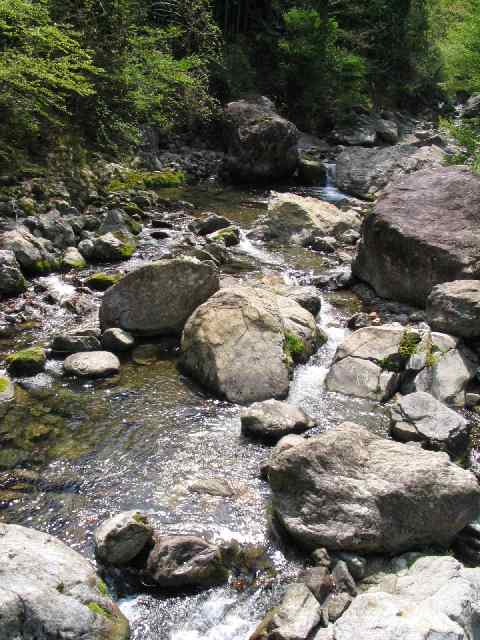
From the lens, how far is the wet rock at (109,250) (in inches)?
552

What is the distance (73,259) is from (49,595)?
9904 mm

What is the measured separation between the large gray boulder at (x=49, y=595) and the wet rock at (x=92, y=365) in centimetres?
409

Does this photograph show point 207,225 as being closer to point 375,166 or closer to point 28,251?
point 28,251

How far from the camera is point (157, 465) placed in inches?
293

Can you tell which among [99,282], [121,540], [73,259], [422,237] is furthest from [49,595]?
[422,237]

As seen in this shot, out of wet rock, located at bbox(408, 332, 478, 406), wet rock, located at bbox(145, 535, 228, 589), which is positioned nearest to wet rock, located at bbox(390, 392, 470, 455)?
wet rock, located at bbox(408, 332, 478, 406)

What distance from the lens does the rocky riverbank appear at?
5332 mm

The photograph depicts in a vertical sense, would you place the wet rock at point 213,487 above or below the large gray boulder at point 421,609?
below

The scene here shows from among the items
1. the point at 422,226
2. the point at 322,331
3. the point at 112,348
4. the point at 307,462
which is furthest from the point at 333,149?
the point at 307,462

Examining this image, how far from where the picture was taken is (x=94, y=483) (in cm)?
703

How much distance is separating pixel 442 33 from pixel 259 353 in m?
47.9

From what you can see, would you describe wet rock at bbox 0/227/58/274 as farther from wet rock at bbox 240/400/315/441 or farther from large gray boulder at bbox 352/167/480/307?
large gray boulder at bbox 352/167/480/307

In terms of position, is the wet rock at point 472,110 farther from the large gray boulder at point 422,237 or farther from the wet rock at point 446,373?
the wet rock at point 446,373

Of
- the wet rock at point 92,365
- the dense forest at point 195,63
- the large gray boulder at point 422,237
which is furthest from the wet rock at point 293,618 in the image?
the dense forest at point 195,63
